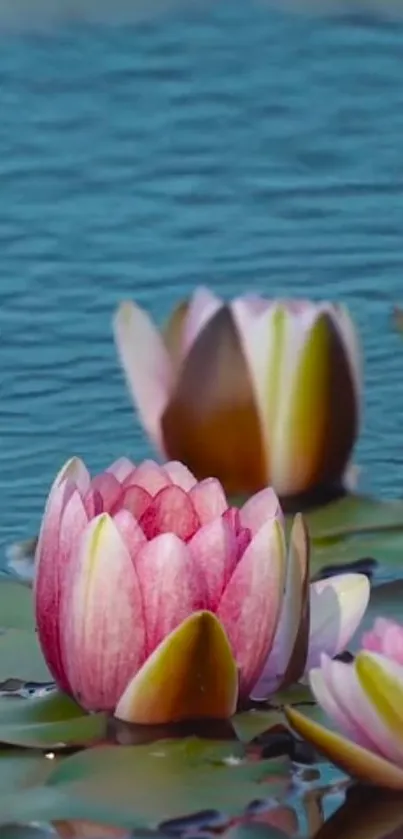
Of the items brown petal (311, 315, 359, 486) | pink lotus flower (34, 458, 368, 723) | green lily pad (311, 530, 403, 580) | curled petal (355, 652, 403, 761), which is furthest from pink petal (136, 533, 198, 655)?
brown petal (311, 315, 359, 486)

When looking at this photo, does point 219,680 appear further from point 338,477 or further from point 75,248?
point 75,248

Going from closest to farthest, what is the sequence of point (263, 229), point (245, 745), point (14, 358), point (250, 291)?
point (245, 745)
point (14, 358)
point (250, 291)
point (263, 229)

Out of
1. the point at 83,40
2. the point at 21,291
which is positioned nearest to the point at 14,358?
the point at 21,291

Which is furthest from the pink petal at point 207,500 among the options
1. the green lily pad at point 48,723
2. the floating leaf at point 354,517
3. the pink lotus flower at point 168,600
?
the floating leaf at point 354,517

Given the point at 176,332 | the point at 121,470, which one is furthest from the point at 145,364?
the point at 121,470

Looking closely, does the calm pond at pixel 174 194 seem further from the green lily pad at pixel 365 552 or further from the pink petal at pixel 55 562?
the pink petal at pixel 55 562

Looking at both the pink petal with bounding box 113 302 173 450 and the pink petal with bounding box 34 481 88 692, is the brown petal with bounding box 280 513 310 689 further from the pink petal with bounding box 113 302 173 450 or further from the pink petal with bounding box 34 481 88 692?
the pink petal with bounding box 113 302 173 450
